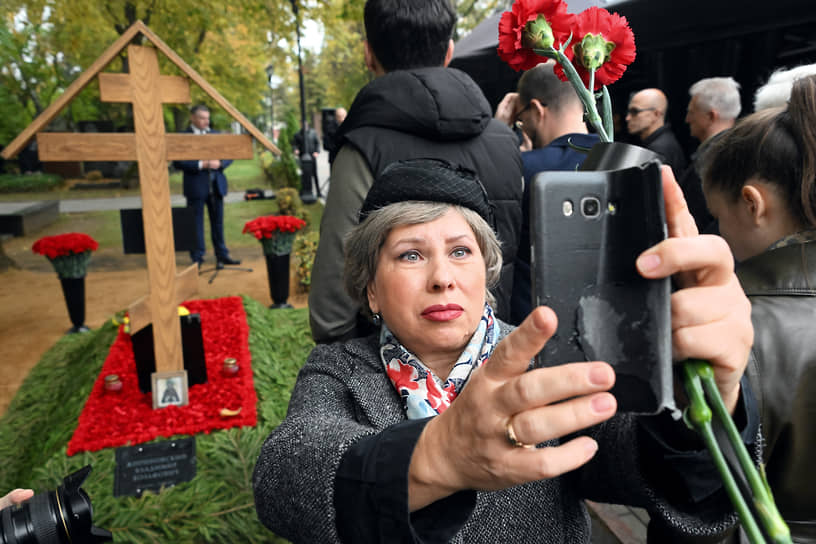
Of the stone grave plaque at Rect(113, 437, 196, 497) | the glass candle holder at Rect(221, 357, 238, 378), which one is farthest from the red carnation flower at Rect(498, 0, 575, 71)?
the glass candle holder at Rect(221, 357, 238, 378)

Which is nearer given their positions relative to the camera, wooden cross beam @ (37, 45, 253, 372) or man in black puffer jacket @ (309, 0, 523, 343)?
man in black puffer jacket @ (309, 0, 523, 343)

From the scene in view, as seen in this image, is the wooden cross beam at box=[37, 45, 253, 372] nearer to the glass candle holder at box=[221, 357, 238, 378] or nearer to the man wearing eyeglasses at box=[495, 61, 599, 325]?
the glass candle holder at box=[221, 357, 238, 378]

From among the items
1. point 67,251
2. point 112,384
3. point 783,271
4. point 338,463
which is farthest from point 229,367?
point 783,271

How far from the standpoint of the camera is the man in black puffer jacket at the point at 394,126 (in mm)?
1886

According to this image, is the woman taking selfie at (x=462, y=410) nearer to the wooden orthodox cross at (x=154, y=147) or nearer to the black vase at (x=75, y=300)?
the wooden orthodox cross at (x=154, y=147)

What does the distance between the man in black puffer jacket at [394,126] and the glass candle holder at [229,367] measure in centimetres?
218

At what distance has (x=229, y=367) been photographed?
3.88m

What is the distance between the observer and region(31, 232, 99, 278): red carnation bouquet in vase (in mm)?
4906

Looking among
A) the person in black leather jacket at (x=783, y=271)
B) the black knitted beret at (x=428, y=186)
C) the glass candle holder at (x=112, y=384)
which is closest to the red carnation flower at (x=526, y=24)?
the black knitted beret at (x=428, y=186)

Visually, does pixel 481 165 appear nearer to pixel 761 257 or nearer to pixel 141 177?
pixel 761 257

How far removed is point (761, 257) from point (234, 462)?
2798 mm

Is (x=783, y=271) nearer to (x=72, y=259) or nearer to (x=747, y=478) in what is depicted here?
(x=747, y=478)

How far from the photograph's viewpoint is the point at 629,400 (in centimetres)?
58

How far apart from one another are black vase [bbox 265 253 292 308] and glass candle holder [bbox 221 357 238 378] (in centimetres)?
207
